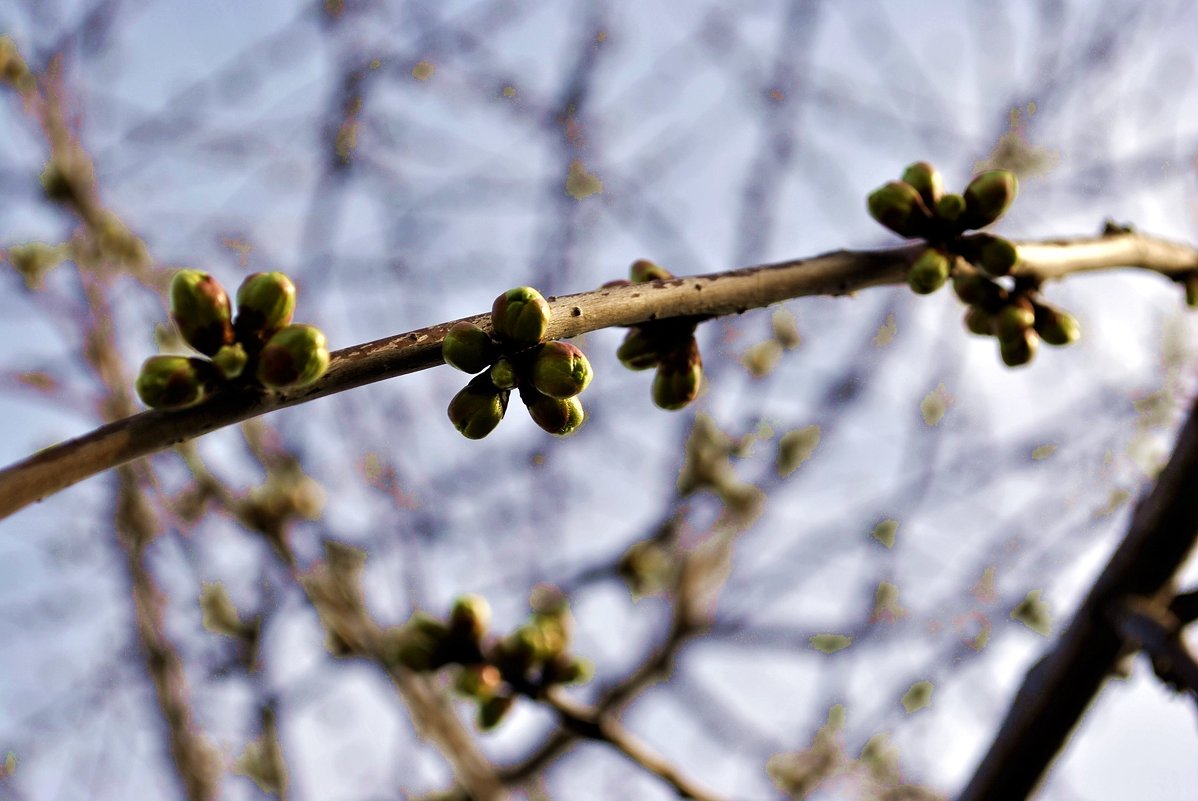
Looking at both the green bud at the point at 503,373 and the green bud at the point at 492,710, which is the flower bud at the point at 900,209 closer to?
the green bud at the point at 503,373

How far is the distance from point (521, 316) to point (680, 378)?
515 millimetres

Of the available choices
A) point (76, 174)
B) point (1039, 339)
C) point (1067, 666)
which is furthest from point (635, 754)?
point (76, 174)

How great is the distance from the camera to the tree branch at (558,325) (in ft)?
3.29

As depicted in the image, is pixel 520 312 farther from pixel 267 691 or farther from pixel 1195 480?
pixel 267 691

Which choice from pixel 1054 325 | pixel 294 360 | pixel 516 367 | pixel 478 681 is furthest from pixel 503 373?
pixel 478 681

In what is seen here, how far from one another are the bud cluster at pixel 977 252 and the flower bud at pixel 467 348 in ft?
2.80

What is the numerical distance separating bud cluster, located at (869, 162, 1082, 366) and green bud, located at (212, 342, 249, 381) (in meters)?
1.19

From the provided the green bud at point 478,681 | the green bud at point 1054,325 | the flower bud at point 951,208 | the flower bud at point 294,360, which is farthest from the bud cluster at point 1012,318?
the green bud at point 478,681

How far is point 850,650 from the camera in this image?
4.83 m

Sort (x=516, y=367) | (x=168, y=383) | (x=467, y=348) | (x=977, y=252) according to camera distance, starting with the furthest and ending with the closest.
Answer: (x=977, y=252) < (x=516, y=367) < (x=467, y=348) < (x=168, y=383)

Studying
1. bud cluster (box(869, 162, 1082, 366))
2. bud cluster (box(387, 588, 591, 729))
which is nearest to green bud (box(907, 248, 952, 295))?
bud cluster (box(869, 162, 1082, 366))

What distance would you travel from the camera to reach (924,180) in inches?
76.0

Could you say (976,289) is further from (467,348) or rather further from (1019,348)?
(467,348)

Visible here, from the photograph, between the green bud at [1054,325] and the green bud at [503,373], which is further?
the green bud at [1054,325]
